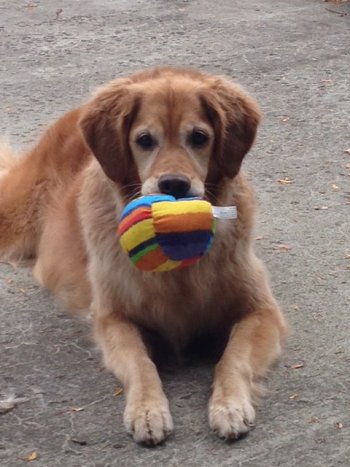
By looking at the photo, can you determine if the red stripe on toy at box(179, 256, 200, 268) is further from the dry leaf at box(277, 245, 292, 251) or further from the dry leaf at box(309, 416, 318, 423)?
the dry leaf at box(277, 245, 292, 251)

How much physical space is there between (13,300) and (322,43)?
505 centimetres

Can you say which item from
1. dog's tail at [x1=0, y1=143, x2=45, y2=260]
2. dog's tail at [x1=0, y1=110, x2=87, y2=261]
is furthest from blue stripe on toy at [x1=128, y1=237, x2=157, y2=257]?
dog's tail at [x1=0, y1=143, x2=45, y2=260]

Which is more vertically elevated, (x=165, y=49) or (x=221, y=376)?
(x=221, y=376)

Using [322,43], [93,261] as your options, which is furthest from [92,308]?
[322,43]

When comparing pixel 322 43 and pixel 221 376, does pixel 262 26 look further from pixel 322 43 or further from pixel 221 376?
pixel 221 376

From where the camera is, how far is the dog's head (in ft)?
14.0

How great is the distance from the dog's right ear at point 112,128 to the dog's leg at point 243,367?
85 cm

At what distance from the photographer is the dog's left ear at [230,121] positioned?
14.4 ft

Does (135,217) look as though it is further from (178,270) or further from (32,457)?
(32,457)

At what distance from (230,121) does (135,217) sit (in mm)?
726

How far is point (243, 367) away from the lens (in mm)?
4191

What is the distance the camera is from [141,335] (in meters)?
4.55

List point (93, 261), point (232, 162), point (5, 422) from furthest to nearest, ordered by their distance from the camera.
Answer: point (93, 261)
point (232, 162)
point (5, 422)

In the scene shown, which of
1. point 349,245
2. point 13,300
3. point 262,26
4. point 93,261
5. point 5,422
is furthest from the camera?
point 262,26
